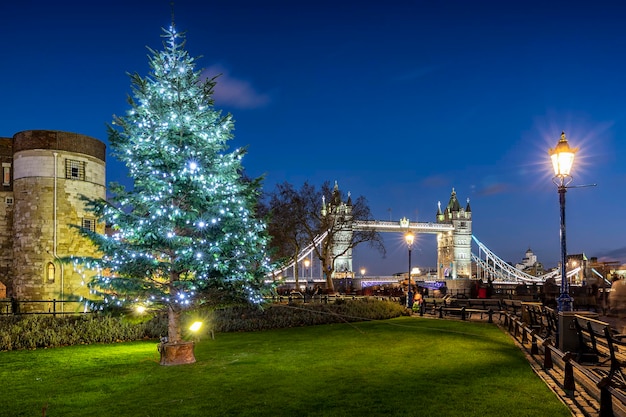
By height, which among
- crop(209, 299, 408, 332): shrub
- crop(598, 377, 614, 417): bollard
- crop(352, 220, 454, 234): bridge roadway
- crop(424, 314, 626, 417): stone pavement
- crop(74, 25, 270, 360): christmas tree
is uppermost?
crop(352, 220, 454, 234): bridge roadway

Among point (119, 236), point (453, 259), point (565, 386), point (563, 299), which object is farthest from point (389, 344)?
point (453, 259)

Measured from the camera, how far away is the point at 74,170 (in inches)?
1356

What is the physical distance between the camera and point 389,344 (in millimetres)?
15148

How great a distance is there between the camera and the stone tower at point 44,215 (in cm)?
3285

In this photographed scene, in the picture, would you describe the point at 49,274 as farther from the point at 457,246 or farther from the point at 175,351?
the point at 457,246

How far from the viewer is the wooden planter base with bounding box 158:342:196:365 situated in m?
12.4

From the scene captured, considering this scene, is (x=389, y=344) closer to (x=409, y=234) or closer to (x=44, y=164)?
(x=409, y=234)

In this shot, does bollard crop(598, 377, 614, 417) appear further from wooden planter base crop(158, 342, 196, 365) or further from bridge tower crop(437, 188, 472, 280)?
bridge tower crop(437, 188, 472, 280)

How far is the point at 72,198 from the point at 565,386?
32.0m

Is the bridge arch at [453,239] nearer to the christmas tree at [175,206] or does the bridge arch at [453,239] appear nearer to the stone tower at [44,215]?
the stone tower at [44,215]

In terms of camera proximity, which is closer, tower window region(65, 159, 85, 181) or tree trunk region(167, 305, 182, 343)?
tree trunk region(167, 305, 182, 343)

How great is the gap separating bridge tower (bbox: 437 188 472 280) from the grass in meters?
112

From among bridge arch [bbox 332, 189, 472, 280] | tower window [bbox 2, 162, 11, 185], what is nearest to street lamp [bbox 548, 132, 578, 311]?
tower window [bbox 2, 162, 11, 185]

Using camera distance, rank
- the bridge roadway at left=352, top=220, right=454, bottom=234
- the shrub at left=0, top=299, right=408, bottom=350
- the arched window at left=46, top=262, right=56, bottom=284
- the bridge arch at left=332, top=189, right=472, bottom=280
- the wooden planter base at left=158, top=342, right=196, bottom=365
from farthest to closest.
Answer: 1. the bridge arch at left=332, top=189, right=472, bottom=280
2. the bridge roadway at left=352, top=220, right=454, bottom=234
3. the arched window at left=46, top=262, right=56, bottom=284
4. the shrub at left=0, top=299, right=408, bottom=350
5. the wooden planter base at left=158, top=342, right=196, bottom=365
